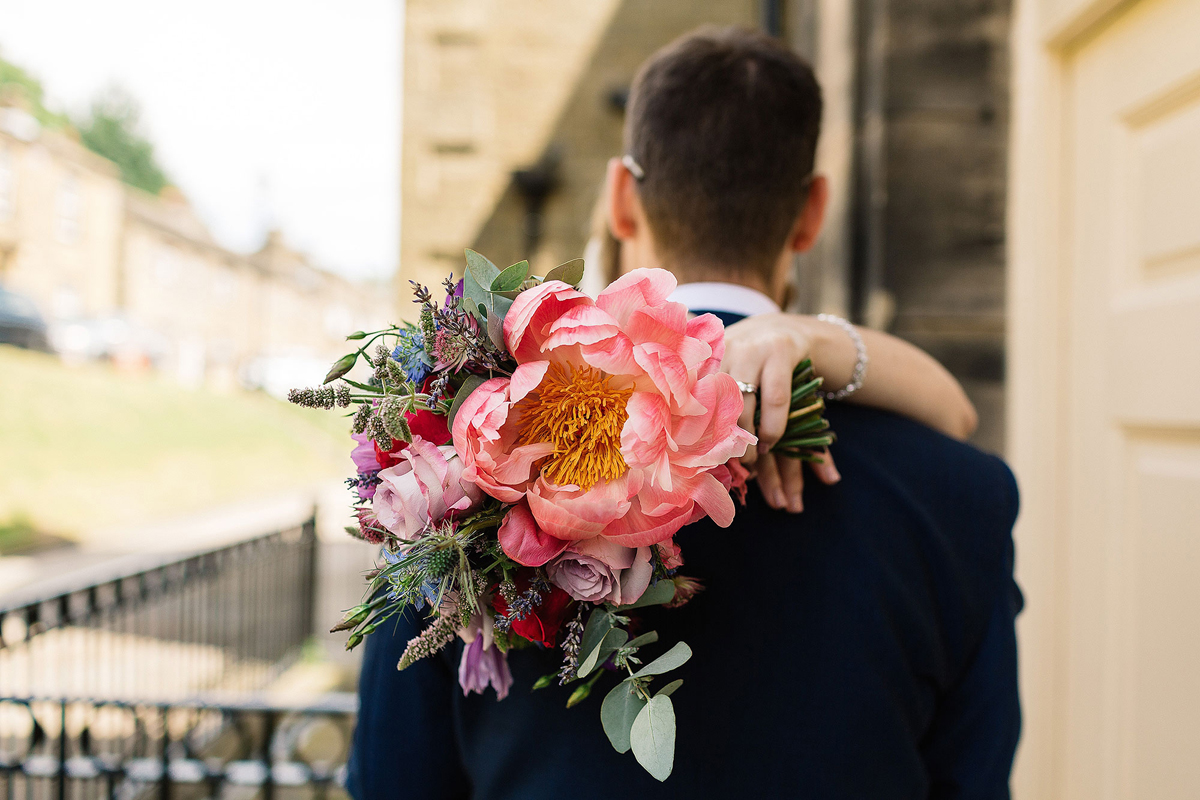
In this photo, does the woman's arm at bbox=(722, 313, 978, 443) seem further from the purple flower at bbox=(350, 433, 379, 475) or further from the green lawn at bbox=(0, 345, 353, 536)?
the green lawn at bbox=(0, 345, 353, 536)

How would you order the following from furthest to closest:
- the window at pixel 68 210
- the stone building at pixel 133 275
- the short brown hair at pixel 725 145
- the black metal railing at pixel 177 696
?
1. the window at pixel 68 210
2. the stone building at pixel 133 275
3. the black metal railing at pixel 177 696
4. the short brown hair at pixel 725 145

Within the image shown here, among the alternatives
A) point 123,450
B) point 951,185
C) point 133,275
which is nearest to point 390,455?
point 951,185

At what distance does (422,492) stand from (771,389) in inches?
16.3

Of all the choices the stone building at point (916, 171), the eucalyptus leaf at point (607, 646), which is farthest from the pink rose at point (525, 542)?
the stone building at point (916, 171)

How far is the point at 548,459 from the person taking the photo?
2.20ft

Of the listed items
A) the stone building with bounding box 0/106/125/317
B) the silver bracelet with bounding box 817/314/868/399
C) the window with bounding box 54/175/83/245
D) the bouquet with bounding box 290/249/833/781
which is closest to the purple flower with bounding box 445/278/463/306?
the bouquet with bounding box 290/249/833/781

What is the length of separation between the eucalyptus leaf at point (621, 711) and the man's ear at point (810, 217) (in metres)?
0.74

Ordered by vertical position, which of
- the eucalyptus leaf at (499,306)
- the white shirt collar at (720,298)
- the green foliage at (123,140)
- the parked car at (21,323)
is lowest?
the eucalyptus leaf at (499,306)

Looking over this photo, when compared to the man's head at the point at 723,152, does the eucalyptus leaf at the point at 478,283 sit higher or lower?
lower

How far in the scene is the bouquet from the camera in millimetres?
619

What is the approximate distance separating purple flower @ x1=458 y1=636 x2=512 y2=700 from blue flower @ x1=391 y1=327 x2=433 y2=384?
0.31 metres

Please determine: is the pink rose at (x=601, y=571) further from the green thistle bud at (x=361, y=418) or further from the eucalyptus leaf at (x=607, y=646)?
the green thistle bud at (x=361, y=418)

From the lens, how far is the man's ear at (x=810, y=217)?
44.1 inches

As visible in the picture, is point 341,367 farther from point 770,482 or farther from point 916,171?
point 916,171
